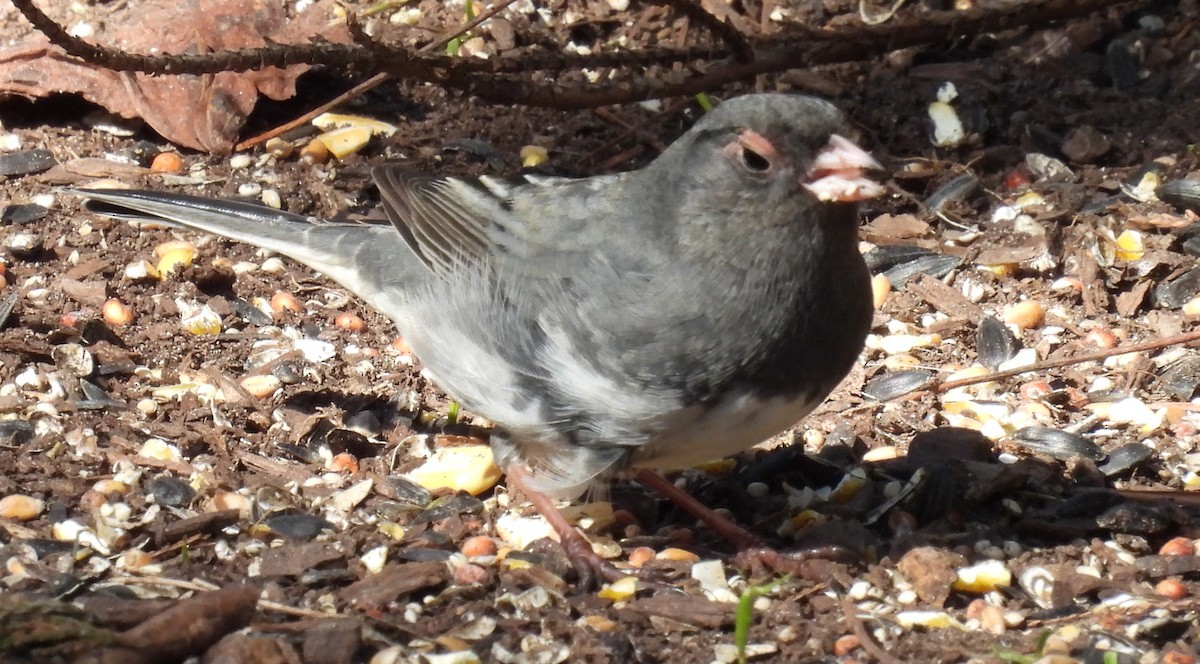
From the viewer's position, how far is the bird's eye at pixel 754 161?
2748 mm

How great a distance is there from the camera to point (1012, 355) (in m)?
3.71

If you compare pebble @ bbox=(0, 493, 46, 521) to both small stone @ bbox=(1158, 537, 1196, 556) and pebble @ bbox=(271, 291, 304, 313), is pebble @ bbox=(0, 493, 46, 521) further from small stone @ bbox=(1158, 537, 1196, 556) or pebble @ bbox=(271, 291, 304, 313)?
small stone @ bbox=(1158, 537, 1196, 556)

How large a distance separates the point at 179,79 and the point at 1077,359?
2.66 metres

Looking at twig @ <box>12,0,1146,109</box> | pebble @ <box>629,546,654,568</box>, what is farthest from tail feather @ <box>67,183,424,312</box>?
pebble @ <box>629,546,654,568</box>

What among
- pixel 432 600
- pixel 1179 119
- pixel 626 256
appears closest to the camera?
pixel 432 600

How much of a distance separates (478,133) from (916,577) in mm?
2222

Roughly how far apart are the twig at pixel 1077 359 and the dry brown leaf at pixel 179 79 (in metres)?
2.08

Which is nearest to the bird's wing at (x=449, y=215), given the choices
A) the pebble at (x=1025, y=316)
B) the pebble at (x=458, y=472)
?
the pebble at (x=458, y=472)

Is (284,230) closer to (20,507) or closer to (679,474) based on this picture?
(20,507)

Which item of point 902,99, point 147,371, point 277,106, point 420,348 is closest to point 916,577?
point 420,348

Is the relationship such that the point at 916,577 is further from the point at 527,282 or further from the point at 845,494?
the point at 527,282

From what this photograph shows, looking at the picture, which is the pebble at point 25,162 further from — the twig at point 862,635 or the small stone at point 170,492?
the twig at point 862,635

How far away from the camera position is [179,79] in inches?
171

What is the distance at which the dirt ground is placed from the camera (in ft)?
8.53
